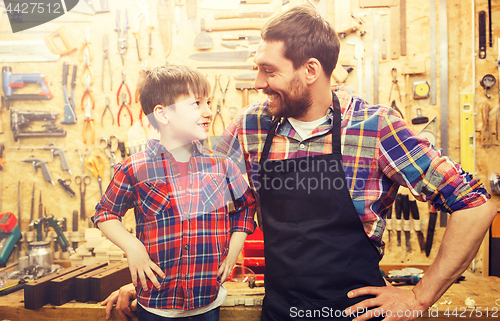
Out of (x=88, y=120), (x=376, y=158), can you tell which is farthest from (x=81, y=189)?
(x=376, y=158)

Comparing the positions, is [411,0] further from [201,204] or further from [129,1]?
[201,204]

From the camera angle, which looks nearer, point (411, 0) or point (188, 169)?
point (188, 169)

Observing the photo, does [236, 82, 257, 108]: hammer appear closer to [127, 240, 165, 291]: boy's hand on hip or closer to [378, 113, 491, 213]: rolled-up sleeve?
[378, 113, 491, 213]: rolled-up sleeve

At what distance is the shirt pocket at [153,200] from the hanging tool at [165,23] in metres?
1.62

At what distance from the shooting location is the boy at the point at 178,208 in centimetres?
121

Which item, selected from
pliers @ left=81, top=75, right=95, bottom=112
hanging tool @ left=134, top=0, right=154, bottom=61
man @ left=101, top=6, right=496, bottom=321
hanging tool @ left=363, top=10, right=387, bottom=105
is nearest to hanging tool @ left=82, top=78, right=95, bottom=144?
pliers @ left=81, top=75, right=95, bottom=112

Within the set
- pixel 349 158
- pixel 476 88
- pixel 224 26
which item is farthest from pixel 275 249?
pixel 476 88

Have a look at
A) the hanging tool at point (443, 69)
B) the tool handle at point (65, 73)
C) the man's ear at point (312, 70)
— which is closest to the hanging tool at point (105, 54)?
the tool handle at point (65, 73)

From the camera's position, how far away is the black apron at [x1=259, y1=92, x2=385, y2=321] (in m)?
1.17

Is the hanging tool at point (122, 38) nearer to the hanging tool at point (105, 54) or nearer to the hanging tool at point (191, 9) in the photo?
the hanging tool at point (105, 54)

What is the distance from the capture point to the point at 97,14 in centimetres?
262

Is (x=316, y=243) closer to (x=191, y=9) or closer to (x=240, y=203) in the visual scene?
(x=240, y=203)

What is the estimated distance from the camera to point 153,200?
125 cm

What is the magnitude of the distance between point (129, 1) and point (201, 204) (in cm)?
205
